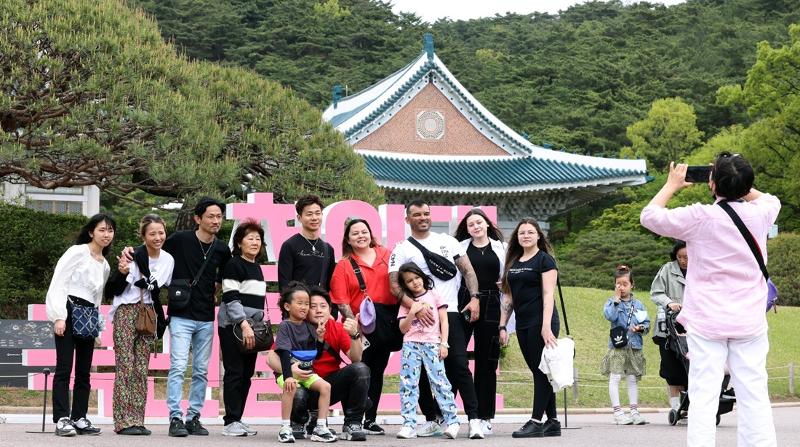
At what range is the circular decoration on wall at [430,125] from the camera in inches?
1035

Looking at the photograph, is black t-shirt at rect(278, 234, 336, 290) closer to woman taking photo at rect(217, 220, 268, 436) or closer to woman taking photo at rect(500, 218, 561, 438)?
woman taking photo at rect(217, 220, 268, 436)

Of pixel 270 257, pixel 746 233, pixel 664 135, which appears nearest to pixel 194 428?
pixel 270 257

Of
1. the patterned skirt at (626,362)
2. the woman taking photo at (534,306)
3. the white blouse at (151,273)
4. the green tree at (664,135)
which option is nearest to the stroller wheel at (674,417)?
the patterned skirt at (626,362)

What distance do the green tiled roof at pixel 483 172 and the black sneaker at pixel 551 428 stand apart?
1649cm

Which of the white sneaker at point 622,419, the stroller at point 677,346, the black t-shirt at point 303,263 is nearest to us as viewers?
the black t-shirt at point 303,263

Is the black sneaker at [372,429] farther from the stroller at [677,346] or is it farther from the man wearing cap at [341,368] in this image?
the stroller at [677,346]

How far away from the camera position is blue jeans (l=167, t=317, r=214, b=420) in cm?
807

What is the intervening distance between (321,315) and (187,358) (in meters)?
1.19

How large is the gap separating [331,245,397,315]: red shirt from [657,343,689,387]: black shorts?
109 inches

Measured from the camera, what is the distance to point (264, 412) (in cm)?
1000

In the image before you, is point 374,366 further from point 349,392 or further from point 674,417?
point 674,417

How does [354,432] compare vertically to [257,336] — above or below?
below

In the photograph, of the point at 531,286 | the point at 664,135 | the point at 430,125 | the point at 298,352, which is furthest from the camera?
the point at 664,135

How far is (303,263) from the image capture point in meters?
8.14
